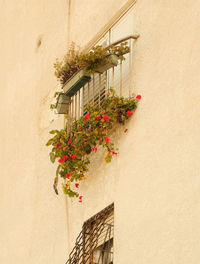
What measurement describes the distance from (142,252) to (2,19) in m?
7.24

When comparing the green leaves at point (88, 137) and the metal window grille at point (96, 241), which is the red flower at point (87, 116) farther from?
the metal window grille at point (96, 241)

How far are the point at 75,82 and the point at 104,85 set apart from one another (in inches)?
13.1

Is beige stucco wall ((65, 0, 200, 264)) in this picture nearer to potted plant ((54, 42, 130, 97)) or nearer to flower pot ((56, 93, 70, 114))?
potted plant ((54, 42, 130, 97))

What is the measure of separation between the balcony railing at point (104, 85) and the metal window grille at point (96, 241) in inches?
47.5

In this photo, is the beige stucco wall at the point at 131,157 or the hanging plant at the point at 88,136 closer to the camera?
the beige stucco wall at the point at 131,157

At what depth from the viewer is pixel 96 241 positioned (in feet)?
23.6

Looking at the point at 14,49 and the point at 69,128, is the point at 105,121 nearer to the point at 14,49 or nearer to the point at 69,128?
the point at 69,128

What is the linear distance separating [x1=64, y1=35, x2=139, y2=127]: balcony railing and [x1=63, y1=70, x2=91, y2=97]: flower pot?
6cm

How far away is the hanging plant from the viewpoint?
7129 millimetres

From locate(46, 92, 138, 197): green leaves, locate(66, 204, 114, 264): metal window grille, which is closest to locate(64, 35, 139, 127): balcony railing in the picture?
locate(46, 92, 138, 197): green leaves

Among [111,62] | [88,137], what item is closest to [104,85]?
[111,62]

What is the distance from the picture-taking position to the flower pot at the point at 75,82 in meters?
7.73

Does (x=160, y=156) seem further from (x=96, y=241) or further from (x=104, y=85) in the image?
(x=104, y=85)

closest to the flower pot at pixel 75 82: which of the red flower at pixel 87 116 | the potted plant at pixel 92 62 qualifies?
the potted plant at pixel 92 62
